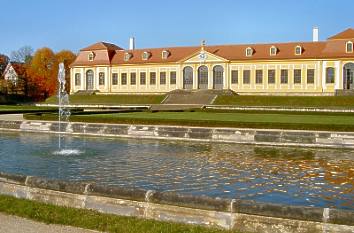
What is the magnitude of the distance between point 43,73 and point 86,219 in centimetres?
7728

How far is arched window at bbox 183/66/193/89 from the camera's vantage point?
61.4 metres

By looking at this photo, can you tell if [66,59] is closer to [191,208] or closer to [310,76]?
[310,76]

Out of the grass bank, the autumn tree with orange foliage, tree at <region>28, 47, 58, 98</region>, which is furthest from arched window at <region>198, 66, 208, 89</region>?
the grass bank

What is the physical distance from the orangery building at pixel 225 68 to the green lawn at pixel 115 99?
24.7 ft

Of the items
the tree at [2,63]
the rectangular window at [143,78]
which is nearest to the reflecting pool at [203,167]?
the rectangular window at [143,78]

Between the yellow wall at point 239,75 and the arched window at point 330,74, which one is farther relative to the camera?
the yellow wall at point 239,75

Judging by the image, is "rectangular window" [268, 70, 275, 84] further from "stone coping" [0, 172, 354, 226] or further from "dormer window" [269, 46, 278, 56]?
"stone coping" [0, 172, 354, 226]

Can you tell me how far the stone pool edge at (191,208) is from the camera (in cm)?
562

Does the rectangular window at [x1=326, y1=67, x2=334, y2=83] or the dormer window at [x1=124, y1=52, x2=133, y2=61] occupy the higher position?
the dormer window at [x1=124, y1=52, x2=133, y2=61]

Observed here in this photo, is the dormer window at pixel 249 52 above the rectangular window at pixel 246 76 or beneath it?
above

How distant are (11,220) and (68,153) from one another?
8.86 metres

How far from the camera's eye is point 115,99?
55.9 metres

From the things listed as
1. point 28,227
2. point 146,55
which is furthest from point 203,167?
point 146,55

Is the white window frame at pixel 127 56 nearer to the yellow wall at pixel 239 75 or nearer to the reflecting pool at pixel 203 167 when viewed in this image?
the yellow wall at pixel 239 75
